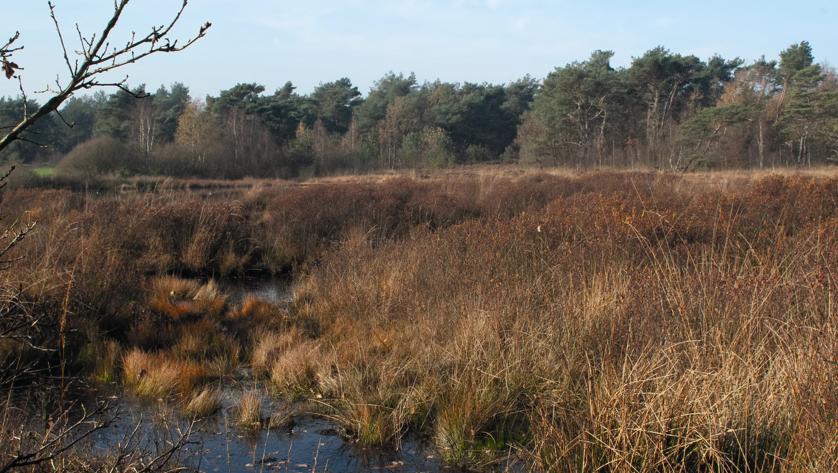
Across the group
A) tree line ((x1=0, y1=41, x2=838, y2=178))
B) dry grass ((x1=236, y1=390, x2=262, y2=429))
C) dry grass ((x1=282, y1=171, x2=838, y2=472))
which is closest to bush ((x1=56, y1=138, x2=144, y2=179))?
tree line ((x1=0, y1=41, x2=838, y2=178))

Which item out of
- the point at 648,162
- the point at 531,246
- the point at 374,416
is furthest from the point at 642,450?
the point at 648,162

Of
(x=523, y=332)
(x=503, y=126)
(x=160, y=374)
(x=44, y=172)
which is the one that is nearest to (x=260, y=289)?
(x=160, y=374)

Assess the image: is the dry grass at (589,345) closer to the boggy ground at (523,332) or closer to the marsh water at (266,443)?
the boggy ground at (523,332)

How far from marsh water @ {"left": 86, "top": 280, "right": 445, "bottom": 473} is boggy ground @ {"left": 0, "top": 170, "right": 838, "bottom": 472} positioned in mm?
144

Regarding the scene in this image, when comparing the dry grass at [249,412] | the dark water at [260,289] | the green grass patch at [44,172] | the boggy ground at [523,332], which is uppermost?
the green grass patch at [44,172]

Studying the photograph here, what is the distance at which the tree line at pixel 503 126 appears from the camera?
32625 mm

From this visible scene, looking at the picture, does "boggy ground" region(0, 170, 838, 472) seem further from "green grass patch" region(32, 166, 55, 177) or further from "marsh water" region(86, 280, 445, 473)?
"green grass patch" region(32, 166, 55, 177)

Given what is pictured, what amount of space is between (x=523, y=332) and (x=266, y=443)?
211 centimetres

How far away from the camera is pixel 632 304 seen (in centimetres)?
519

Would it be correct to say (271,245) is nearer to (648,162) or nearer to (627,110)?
(648,162)

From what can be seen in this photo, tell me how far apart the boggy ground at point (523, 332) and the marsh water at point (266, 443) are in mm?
144

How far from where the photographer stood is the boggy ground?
3.77 m

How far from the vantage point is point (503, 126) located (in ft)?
178

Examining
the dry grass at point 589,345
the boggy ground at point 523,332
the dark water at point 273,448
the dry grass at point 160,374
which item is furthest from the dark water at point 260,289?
the dark water at point 273,448
